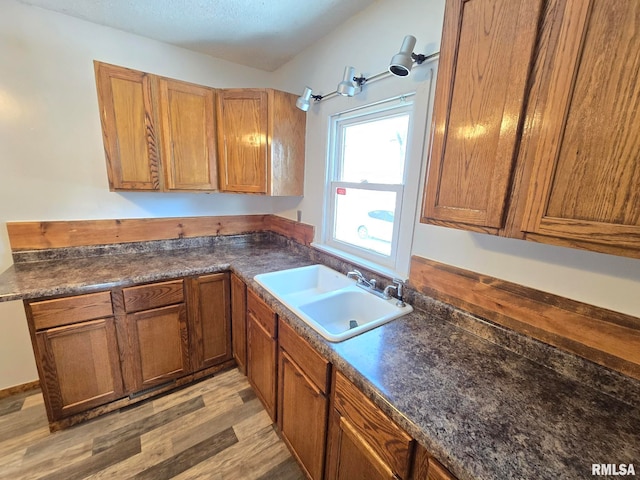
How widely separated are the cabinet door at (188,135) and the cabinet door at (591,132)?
1.96 meters

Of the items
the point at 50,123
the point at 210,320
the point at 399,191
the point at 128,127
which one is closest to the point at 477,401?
the point at 399,191

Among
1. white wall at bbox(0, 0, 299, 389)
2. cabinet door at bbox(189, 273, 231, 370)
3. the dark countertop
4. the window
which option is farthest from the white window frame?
white wall at bbox(0, 0, 299, 389)

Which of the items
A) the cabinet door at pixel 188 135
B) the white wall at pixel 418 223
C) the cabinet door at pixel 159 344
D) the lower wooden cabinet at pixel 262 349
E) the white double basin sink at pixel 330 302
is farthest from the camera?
the cabinet door at pixel 188 135

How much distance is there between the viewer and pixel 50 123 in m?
1.72

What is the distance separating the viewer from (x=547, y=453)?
25.6 inches

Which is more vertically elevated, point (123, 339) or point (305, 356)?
point (305, 356)

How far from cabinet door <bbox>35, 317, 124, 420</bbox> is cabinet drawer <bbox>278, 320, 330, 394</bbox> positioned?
1.12 metres

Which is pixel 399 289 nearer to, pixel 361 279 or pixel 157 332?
pixel 361 279

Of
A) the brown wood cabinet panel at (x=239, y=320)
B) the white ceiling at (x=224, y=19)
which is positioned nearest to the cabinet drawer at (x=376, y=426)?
the brown wood cabinet panel at (x=239, y=320)

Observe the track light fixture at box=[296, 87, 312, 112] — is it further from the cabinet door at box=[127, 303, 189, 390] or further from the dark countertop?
the cabinet door at box=[127, 303, 189, 390]

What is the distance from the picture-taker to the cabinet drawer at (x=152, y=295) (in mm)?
1646

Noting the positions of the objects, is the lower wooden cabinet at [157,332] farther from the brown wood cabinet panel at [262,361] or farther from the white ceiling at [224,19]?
the white ceiling at [224,19]

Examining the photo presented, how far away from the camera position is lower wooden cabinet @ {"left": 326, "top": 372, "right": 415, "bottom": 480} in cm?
79

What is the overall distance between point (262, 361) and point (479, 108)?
166 centimetres
